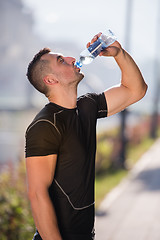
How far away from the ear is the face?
0.02 metres

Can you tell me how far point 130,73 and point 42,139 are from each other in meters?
0.85

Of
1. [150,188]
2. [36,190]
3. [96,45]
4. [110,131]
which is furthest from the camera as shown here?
[110,131]

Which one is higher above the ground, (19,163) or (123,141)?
(123,141)

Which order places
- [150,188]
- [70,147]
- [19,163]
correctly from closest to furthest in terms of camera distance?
[70,147] < [19,163] < [150,188]

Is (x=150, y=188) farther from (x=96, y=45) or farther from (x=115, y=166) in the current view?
(x=96, y=45)

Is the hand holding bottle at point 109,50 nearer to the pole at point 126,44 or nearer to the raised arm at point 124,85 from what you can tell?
the raised arm at point 124,85

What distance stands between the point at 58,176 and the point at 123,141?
26.5 ft

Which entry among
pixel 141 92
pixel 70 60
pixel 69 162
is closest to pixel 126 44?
pixel 141 92

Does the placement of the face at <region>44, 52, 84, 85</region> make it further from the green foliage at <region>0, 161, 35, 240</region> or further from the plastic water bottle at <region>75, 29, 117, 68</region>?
the green foliage at <region>0, 161, 35, 240</region>

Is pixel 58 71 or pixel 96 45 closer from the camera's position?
pixel 58 71

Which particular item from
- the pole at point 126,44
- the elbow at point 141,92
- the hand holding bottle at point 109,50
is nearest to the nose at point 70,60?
the hand holding bottle at point 109,50

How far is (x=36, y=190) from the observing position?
6.15 ft

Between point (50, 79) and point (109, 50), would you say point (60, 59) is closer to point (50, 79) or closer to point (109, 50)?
point (50, 79)

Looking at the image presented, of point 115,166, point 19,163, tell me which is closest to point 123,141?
point 115,166
